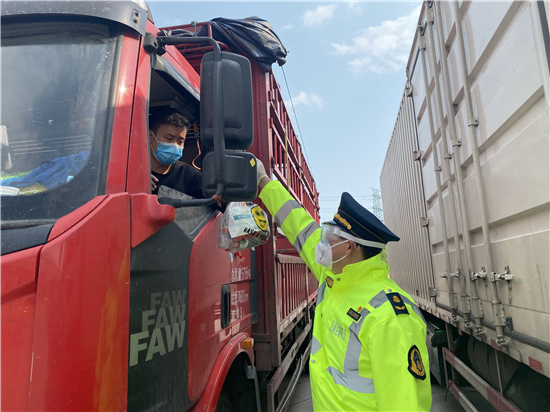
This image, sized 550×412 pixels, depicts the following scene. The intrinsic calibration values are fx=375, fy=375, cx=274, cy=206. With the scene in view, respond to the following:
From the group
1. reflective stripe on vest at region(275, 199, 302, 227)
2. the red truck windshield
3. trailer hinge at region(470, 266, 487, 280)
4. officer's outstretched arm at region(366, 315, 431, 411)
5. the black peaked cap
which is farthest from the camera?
trailer hinge at region(470, 266, 487, 280)

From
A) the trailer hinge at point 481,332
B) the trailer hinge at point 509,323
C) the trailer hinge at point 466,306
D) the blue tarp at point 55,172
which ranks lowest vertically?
the trailer hinge at point 481,332

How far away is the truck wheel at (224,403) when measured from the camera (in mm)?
1982

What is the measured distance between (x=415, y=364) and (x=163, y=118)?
157 cm

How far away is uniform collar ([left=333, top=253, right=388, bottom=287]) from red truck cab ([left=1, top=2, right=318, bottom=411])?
66cm

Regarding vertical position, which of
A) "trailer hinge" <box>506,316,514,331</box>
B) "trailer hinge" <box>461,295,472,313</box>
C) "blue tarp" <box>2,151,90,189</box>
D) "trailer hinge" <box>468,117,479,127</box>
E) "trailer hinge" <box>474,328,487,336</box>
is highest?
"trailer hinge" <box>468,117,479,127</box>

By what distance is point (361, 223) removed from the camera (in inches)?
71.6

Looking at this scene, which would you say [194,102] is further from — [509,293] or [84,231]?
[509,293]

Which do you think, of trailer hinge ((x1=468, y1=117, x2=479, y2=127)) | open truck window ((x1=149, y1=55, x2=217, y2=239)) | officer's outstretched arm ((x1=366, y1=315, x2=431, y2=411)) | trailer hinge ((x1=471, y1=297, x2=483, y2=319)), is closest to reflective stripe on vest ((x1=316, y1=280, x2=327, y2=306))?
officer's outstretched arm ((x1=366, y1=315, x2=431, y2=411))

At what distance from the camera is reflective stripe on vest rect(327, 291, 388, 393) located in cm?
151

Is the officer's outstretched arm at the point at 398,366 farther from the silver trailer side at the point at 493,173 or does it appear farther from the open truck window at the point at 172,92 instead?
the open truck window at the point at 172,92

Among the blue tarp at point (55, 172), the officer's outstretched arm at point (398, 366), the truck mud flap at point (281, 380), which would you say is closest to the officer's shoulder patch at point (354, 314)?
the officer's outstretched arm at point (398, 366)

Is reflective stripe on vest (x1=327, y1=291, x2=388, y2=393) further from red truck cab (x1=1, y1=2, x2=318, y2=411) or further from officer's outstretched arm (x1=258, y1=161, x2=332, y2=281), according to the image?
red truck cab (x1=1, y1=2, x2=318, y2=411)

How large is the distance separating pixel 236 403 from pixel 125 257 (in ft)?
Answer: 4.84

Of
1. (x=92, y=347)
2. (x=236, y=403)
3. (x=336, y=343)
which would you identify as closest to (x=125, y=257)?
(x=92, y=347)
